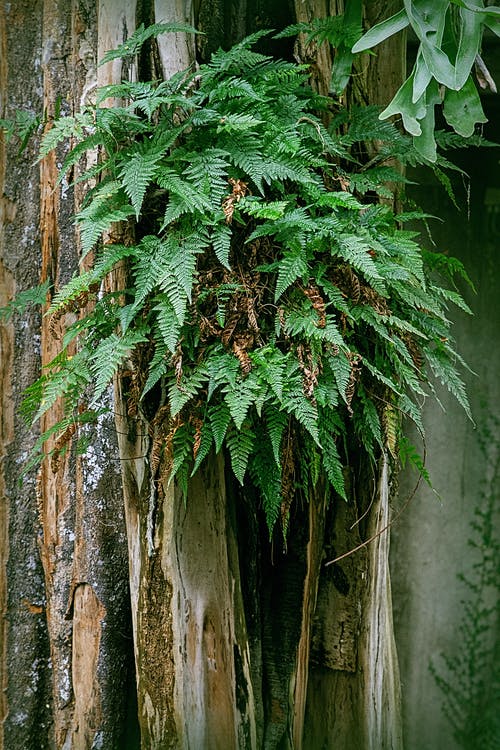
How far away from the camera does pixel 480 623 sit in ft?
9.60

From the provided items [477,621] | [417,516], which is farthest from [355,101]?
[477,621]

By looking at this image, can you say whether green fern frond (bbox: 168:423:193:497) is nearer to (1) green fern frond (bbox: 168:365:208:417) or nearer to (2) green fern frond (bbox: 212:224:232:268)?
(1) green fern frond (bbox: 168:365:208:417)

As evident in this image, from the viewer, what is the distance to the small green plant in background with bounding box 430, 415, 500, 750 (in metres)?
2.91

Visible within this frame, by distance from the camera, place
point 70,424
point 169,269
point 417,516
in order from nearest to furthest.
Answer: point 169,269 < point 70,424 < point 417,516

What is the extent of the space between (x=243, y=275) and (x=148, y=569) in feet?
2.52

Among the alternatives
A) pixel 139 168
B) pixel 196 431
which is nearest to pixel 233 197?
pixel 139 168

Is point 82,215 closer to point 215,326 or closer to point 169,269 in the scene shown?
point 169,269

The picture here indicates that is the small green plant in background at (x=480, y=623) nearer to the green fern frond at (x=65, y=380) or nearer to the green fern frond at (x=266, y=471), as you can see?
the green fern frond at (x=266, y=471)

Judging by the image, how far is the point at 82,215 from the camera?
5.06ft

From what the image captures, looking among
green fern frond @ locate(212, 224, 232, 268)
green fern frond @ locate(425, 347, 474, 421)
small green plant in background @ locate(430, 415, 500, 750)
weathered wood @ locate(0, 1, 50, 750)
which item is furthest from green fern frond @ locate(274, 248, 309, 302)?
small green plant in background @ locate(430, 415, 500, 750)

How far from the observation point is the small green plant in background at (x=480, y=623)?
115 inches

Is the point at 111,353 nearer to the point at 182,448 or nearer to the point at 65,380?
the point at 65,380

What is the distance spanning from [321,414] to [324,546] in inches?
21.0

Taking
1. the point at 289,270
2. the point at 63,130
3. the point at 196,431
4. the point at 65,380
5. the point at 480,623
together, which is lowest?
the point at 480,623
